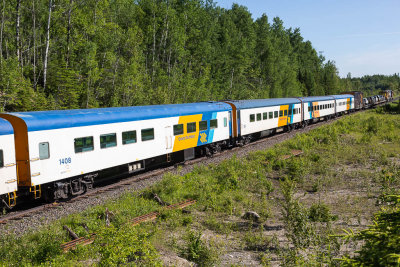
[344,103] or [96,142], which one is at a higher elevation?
[344,103]

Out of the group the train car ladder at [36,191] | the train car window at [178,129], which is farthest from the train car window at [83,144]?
the train car window at [178,129]

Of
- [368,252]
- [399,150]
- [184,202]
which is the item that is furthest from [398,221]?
[399,150]

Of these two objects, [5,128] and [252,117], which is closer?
[5,128]

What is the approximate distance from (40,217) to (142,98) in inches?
823

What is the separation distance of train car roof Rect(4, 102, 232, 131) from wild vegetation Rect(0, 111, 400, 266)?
126 inches

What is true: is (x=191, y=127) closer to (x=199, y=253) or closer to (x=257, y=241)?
(x=257, y=241)

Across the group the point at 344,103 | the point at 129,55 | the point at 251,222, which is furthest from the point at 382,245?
the point at 344,103

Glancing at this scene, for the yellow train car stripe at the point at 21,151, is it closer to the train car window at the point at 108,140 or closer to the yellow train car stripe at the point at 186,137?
the train car window at the point at 108,140

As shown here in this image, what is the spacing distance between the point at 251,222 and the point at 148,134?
7311mm

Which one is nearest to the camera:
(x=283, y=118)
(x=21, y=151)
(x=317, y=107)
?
(x=21, y=151)

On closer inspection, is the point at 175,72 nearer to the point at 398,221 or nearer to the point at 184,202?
the point at 184,202

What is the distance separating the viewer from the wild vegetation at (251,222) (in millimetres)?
7215

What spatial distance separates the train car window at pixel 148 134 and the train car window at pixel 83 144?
2.99m

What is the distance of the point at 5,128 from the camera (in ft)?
36.1
